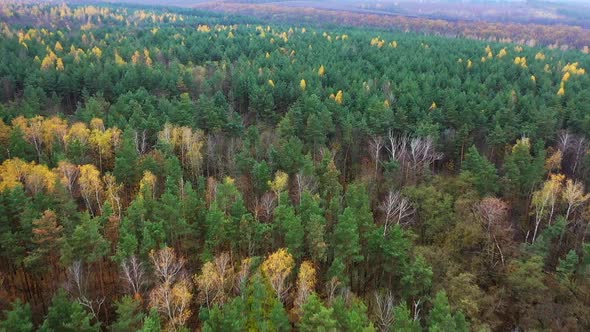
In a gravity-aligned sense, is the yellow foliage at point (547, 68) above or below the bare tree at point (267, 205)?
above

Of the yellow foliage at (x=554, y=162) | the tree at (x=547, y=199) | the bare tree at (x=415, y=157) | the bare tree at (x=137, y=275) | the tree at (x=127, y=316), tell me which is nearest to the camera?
the tree at (x=127, y=316)

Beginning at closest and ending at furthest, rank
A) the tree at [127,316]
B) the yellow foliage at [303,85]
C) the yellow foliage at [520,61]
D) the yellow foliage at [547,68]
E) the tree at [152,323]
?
the tree at [152,323]
the tree at [127,316]
the yellow foliage at [303,85]
the yellow foliage at [547,68]
the yellow foliage at [520,61]

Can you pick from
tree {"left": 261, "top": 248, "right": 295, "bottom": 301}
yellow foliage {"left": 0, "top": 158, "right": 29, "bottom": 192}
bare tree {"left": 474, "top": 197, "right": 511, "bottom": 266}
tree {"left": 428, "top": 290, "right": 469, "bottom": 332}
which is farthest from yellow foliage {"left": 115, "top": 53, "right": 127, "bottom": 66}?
tree {"left": 428, "top": 290, "right": 469, "bottom": 332}

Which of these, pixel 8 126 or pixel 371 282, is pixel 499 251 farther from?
pixel 8 126

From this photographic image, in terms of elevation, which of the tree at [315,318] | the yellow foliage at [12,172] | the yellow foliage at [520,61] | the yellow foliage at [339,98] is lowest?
the tree at [315,318]

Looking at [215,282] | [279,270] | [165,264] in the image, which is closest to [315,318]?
[279,270]

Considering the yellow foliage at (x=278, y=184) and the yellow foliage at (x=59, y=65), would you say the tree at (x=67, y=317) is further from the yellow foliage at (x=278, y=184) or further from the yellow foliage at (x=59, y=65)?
the yellow foliage at (x=59, y=65)

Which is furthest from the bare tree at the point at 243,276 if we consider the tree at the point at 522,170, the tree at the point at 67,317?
the tree at the point at 522,170

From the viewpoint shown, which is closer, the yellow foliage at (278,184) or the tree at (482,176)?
the yellow foliage at (278,184)

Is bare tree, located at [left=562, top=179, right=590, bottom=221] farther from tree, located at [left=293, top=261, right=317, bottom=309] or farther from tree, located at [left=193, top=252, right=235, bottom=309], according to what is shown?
tree, located at [left=193, top=252, right=235, bottom=309]
